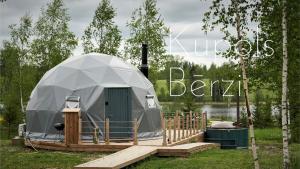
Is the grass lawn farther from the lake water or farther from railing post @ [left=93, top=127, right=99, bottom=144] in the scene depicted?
the lake water

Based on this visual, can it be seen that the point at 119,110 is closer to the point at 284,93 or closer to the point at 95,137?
the point at 95,137

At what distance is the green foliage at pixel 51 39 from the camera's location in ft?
112

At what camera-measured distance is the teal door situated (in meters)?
18.1

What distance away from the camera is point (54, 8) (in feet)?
116

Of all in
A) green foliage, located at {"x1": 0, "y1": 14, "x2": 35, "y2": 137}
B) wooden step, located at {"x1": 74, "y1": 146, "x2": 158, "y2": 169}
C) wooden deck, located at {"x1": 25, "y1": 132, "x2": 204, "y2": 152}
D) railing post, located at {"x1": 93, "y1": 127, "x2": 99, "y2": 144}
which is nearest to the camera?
wooden step, located at {"x1": 74, "y1": 146, "x2": 158, "y2": 169}

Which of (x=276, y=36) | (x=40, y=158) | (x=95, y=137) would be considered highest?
(x=276, y=36)

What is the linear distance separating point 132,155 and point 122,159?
31.2 inches

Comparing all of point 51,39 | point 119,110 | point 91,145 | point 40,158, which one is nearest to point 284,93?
point 91,145

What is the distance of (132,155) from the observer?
13.4 metres

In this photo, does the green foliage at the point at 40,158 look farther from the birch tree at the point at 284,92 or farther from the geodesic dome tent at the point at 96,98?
the birch tree at the point at 284,92

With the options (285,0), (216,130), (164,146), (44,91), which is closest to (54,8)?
(44,91)

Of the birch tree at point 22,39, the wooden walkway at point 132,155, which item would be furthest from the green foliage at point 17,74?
the wooden walkway at point 132,155

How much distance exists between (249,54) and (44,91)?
8.56 meters

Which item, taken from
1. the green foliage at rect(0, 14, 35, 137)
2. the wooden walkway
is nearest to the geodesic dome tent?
the wooden walkway
